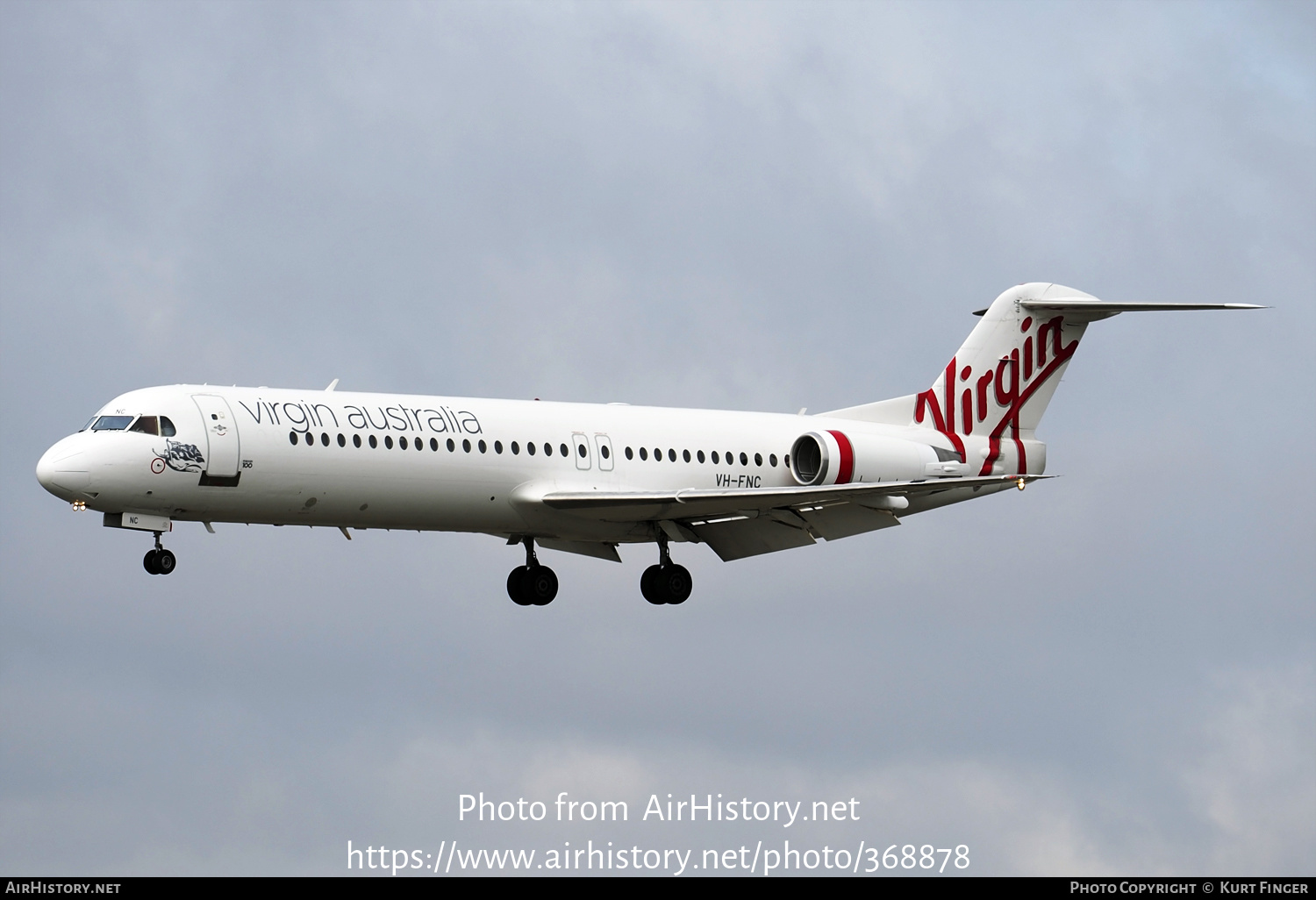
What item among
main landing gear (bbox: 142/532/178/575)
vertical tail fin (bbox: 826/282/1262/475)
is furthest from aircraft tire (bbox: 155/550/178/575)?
vertical tail fin (bbox: 826/282/1262/475)

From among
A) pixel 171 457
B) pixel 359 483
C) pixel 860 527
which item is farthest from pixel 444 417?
pixel 860 527

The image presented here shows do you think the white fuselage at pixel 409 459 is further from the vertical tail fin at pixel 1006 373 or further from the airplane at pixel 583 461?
the vertical tail fin at pixel 1006 373

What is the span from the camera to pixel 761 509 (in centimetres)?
4019

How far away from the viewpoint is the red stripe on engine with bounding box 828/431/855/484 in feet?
137

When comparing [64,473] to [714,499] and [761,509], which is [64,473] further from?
[761,509]

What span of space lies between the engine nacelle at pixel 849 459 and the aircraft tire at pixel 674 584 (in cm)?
326

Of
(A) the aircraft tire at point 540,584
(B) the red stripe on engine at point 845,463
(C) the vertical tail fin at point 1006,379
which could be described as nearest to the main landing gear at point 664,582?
(A) the aircraft tire at point 540,584

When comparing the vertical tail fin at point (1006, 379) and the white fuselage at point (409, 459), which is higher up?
the vertical tail fin at point (1006, 379)

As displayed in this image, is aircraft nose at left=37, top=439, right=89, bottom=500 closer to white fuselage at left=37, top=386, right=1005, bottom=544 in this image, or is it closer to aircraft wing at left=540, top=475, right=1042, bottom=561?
white fuselage at left=37, top=386, right=1005, bottom=544

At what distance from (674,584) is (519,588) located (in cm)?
318

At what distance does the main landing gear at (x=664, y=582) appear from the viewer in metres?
41.3

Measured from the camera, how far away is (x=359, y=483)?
3641 centimetres

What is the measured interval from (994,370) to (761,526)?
7.14 meters

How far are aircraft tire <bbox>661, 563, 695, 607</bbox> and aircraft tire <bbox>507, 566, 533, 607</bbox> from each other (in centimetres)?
282
